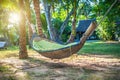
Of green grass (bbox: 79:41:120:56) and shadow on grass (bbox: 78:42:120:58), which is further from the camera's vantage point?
green grass (bbox: 79:41:120:56)

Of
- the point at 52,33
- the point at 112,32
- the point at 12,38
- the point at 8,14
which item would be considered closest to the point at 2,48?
the point at 52,33

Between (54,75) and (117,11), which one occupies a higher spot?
(117,11)

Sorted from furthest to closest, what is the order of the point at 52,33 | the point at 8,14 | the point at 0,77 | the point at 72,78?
the point at 8,14
the point at 52,33
the point at 0,77
the point at 72,78

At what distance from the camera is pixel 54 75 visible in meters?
6.58

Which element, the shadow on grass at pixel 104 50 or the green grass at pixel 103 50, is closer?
the shadow on grass at pixel 104 50

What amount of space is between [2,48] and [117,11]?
1077 cm

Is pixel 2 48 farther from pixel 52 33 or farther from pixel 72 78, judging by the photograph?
pixel 72 78

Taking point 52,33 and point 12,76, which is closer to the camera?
point 12,76

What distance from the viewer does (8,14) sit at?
25.9 meters

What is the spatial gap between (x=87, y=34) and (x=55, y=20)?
2390 cm

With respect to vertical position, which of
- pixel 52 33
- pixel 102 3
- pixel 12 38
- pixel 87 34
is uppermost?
pixel 102 3

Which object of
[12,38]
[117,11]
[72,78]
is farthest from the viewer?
[12,38]

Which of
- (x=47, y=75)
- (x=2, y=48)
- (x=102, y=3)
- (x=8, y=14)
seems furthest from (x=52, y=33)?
(x=47, y=75)

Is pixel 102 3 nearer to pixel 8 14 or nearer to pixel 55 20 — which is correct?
pixel 8 14
